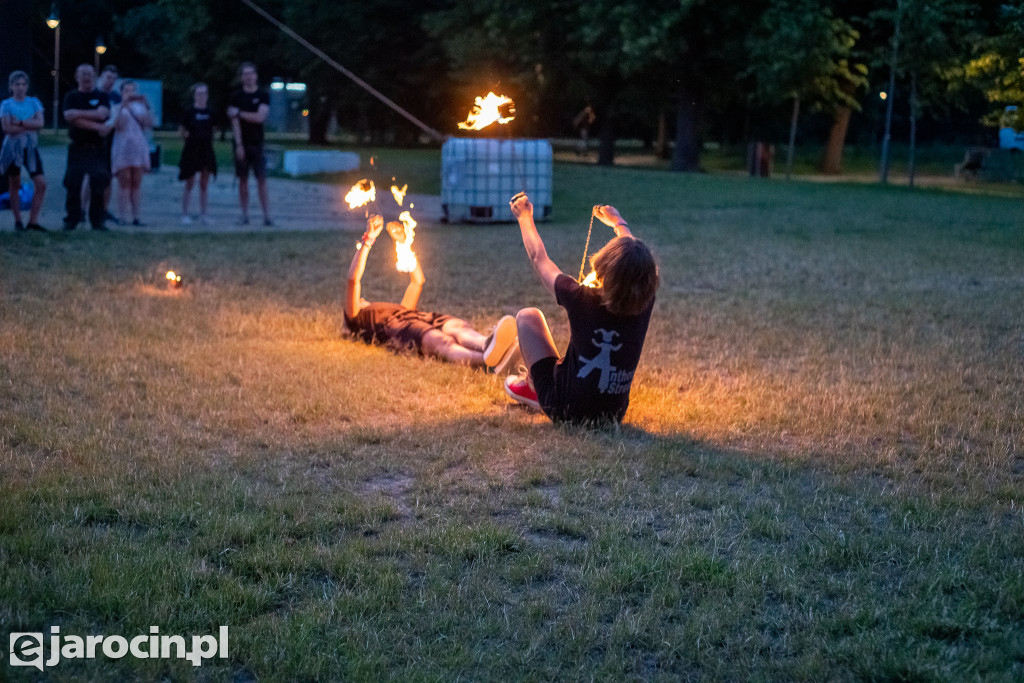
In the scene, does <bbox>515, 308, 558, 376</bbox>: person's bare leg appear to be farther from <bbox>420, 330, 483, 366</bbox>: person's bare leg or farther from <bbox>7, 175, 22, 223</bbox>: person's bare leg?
<bbox>7, 175, 22, 223</bbox>: person's bare leg

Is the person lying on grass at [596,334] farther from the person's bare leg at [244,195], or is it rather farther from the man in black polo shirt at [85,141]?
the person's bare leg at [244,195]

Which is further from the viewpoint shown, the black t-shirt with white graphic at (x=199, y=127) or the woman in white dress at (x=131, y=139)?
the black t-shirt with white graphic at (x=199, y=127)

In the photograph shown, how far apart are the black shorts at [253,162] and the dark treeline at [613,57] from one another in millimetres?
3578

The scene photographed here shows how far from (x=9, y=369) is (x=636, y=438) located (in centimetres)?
371

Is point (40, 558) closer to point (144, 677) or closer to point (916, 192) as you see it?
point (144, 677)

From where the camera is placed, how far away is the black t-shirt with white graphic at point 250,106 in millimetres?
13438

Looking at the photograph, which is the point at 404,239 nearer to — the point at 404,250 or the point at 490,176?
the point at 404,250

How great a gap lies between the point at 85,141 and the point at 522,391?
27.7ft

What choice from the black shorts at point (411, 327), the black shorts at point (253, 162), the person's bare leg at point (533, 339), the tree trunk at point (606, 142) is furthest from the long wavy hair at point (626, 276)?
the tree trunk at point (606, 142)

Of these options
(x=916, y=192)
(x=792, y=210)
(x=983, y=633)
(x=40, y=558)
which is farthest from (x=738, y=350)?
(x=916, y=192)

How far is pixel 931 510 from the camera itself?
14.7 feet

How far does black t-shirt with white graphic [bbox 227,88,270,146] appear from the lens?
1344 centimetres

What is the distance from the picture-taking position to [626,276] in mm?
5156

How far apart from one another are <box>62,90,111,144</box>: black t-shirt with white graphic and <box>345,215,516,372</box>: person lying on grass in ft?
20.1
